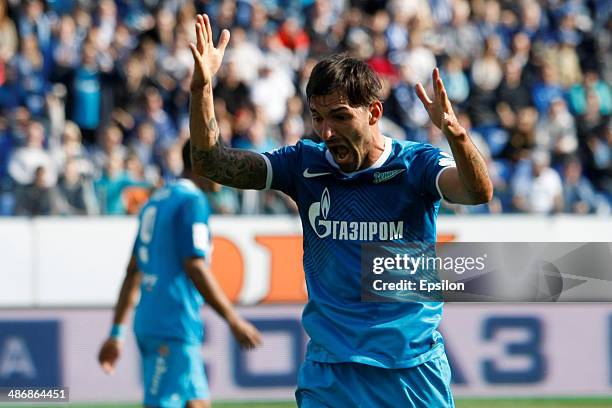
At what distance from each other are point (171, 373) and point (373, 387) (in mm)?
2910

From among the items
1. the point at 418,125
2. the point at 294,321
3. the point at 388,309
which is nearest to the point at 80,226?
the point at 294,321

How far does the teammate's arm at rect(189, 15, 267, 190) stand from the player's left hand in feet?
2.85

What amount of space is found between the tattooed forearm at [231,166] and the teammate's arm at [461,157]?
0.88 m

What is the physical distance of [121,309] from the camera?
336 inches

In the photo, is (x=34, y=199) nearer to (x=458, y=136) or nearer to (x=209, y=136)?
(x=209, y=136)

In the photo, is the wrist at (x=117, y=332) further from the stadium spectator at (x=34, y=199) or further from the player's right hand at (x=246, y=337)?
the stadium spectator at (x=34, y=199)

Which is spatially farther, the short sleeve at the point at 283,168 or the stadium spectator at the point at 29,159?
the stadium spectator at the point at 29,159

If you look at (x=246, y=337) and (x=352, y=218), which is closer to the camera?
(x=352, y=218)

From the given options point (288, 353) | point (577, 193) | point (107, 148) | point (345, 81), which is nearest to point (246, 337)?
point (345, 81)

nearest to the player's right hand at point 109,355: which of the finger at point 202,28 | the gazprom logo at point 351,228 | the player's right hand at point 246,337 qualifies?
the player's right hand at point 246,337

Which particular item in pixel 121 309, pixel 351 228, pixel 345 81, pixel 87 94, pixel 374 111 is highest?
pixel 87 94

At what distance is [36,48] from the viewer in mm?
16000

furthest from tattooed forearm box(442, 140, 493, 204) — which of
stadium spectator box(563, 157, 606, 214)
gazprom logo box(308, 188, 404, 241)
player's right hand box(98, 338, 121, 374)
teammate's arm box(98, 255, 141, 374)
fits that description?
stadium spectator box(563, 157, 606, 214)

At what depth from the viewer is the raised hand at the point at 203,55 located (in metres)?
5.21
